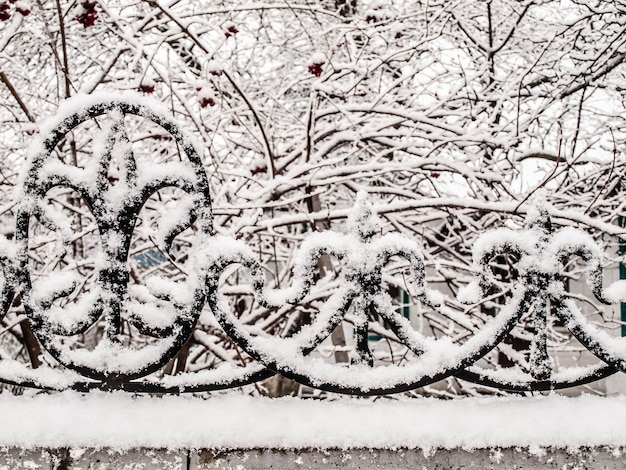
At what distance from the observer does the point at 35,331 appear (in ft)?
4.53

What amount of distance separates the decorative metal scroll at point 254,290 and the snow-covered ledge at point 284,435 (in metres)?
0.08

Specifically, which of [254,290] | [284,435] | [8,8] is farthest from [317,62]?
[284,435]

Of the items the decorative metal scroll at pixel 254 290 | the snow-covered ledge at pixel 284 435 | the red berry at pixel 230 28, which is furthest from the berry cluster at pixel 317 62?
the snow-covered ledge at pixel 284 435

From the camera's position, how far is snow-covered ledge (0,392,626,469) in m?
1.38

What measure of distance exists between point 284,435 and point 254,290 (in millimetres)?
369

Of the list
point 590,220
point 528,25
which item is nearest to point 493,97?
point 590,220

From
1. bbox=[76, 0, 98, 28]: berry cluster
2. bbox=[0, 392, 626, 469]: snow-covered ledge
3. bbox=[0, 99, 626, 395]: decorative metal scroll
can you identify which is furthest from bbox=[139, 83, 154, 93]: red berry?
bbox=[0, 392, 626, 469]: snow-covered ledge

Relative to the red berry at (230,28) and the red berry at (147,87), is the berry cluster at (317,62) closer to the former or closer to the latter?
the red berry at (230,28)

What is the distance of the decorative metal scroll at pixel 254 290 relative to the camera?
4.44 ft

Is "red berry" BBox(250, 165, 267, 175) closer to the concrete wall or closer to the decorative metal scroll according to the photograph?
the decorative metal scroll

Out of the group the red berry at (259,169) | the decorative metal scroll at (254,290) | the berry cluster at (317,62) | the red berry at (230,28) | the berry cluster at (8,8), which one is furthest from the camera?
the red berry at (259,169)

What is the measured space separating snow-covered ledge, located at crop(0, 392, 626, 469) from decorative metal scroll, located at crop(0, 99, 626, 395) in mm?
78

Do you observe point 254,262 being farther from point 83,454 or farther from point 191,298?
point 83,454

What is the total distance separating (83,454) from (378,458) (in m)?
0.72
